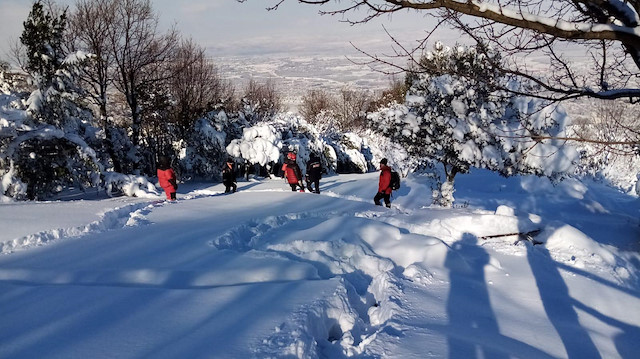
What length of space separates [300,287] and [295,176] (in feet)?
28.8

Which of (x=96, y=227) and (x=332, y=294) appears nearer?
(x=332, y=294)

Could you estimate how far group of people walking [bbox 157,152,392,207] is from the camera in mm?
10148

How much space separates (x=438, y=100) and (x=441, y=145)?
1291mm

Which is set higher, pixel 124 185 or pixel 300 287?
pixel 300 287

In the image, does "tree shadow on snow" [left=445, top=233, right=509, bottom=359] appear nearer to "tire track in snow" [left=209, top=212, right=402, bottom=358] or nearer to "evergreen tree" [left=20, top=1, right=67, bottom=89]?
"tire track in snow" [left=209, top=212, right=402, bottom=358]

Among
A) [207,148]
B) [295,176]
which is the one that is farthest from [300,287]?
[207,148]

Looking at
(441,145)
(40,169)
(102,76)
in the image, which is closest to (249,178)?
(102,76)

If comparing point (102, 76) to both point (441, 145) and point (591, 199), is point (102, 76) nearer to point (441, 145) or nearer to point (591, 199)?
point (441, 145)

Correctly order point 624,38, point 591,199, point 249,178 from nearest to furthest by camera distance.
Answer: point 624,38
point 591,199
point 249,178

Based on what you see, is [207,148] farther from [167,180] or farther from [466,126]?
[466,126]

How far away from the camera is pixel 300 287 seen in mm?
3891

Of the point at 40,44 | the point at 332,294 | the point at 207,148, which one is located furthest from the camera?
the point at 207,148

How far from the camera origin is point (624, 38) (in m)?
2.45

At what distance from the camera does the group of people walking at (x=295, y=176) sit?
33.3ft
